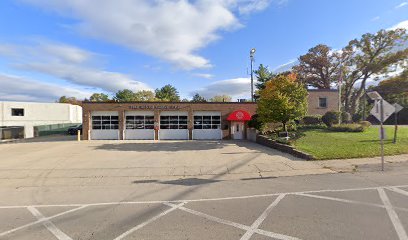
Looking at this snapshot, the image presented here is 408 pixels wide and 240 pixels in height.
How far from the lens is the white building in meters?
41.2

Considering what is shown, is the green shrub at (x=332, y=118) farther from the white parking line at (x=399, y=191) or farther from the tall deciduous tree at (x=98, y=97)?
the tall deciduous tree at (x=98, y=97)

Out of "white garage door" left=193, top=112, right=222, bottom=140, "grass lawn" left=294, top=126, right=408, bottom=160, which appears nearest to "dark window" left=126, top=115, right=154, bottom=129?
"white garage door" left=193, top=112, right=222, bottom=140

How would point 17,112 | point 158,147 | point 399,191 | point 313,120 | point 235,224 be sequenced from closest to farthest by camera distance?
point 235,224, point 399,191, point 158,147, point 313,120, point 17,112

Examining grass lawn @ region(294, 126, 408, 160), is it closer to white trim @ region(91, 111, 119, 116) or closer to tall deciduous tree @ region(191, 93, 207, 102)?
white trim @ region(91, 111, 119, 116)

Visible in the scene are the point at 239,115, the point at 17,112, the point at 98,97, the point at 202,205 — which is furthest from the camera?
the point at 98,97

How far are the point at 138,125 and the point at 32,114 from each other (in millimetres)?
28247

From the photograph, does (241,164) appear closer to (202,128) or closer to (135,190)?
(135,190)

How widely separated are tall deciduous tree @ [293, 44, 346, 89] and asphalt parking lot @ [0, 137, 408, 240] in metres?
40.8

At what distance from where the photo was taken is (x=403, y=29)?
35.6 meters

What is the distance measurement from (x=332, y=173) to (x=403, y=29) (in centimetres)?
3728

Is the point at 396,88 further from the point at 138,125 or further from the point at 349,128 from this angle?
the point at 138,125

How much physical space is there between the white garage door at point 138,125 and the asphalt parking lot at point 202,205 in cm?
1606

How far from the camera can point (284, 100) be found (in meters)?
Result: 18.7

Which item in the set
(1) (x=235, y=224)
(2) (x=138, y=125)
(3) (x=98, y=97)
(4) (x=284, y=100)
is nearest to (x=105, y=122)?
(2) (x=138, y=125)
